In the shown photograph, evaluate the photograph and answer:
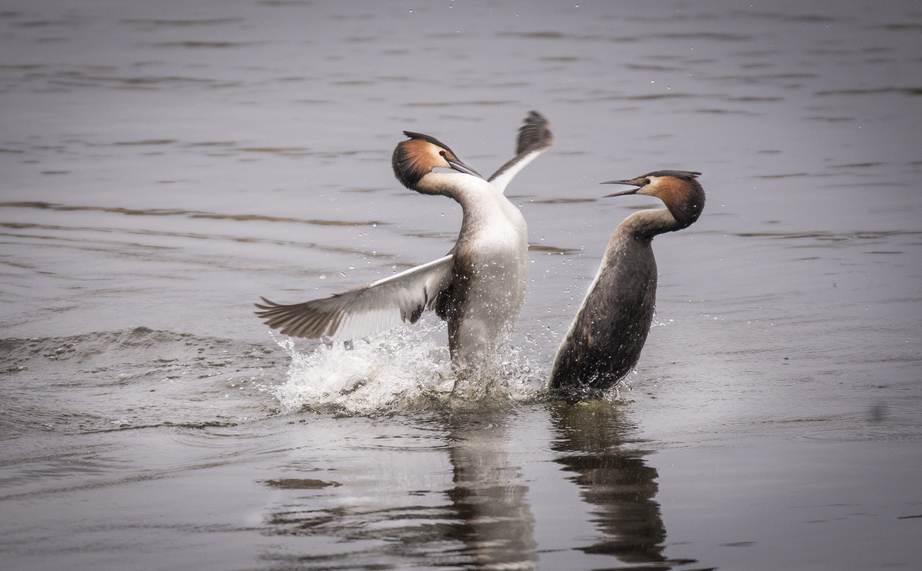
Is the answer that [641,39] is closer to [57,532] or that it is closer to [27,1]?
[27,1]

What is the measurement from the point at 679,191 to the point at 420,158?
146cm

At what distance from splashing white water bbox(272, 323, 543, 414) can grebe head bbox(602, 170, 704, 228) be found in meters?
1.18

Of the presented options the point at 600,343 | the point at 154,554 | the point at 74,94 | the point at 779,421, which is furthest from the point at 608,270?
the point at 74,94

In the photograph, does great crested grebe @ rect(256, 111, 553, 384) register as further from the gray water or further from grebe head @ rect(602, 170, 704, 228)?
grebe head @ rect(602, 170, 704, 228)

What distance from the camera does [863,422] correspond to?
4.84 metres

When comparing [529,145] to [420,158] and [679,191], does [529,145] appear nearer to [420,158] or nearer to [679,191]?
[420,158]

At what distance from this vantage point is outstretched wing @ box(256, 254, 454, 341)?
553 centimetres

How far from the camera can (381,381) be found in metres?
5.73

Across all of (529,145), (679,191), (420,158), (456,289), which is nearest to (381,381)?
(456,289)

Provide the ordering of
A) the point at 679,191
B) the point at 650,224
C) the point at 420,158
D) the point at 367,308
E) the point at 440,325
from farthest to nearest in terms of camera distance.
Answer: the point at 440,325 < the point at 420,158 < the point at 367,308 < the point at 650,224 < the point at 679,191

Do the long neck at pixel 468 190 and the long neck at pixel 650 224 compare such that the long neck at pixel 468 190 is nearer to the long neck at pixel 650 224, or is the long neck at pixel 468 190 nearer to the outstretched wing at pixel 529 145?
the outstretched wing at pixel 529 145

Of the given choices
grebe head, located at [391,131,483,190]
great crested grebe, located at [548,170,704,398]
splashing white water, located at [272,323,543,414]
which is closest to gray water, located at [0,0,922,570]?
splashing white water, located at [272,323,543,414]

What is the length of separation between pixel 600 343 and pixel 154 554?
2636 millimetres

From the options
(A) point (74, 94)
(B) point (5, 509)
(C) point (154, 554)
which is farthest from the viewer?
(A) point (74, 94)
